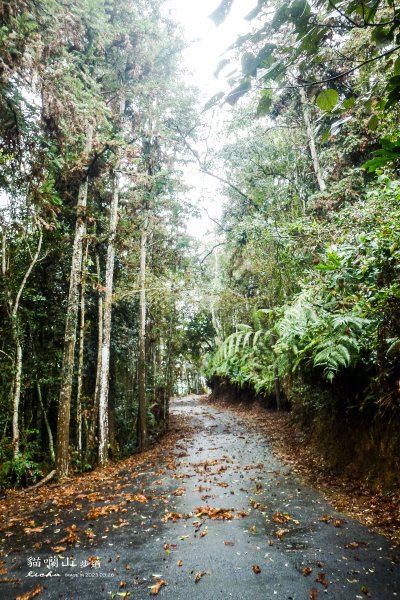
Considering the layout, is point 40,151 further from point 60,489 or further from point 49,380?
point 60,489

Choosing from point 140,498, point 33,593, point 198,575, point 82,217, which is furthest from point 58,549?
point 82,217

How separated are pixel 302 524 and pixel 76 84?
9.31 metres

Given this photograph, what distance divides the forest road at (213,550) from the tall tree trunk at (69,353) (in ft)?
7.31

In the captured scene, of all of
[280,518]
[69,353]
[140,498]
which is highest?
[69,353]

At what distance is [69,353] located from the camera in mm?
8680

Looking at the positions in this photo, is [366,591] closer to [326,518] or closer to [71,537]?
[326,518]

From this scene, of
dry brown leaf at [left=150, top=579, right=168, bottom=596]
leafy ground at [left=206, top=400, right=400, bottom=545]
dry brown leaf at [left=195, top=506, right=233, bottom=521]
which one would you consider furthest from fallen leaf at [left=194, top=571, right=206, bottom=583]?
leafy ground at [left=206, top=400, right=400, bottom=545]

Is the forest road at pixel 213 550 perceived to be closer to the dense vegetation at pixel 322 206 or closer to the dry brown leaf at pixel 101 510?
the dry brown leaf at pixel 101 510

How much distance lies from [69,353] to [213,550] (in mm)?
6136

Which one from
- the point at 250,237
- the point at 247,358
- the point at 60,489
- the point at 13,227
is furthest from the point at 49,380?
the point at 247,358

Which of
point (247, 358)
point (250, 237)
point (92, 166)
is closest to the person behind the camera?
point (92, 166)

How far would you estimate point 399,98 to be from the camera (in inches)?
65.8

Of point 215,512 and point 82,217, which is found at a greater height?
point 82,217

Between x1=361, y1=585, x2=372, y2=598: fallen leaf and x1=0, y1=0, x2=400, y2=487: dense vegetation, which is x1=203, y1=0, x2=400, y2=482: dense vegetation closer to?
x1=0, y1=0, x2=400, y2=487: dense vegetation
